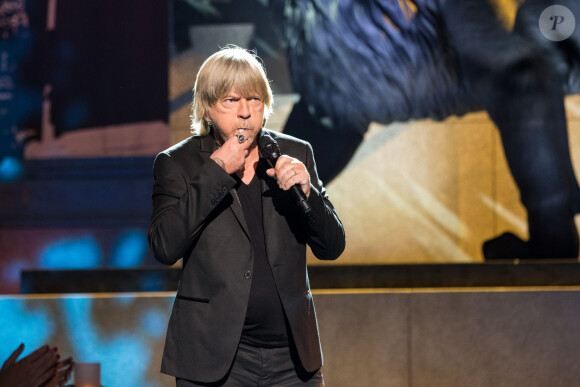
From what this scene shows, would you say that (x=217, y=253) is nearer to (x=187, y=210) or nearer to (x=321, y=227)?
(x=187, y=210)

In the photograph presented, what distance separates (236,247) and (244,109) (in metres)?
0.34

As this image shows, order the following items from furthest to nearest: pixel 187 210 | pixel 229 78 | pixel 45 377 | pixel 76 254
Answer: pixel 76 254
pixel 45 377
pixel 229 78
pixel 187 210

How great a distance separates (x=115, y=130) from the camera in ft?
13.9

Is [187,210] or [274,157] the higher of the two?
[274,157]

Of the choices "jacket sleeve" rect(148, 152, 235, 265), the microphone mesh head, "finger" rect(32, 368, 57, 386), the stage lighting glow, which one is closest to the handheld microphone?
the microphone mesh head

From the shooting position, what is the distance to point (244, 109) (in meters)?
1.65

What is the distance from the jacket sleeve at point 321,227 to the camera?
1631mm

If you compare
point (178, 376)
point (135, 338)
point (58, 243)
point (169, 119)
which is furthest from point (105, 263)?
point (178, 376)

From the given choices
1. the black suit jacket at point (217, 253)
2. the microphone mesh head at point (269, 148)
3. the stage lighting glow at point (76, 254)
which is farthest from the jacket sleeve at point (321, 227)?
the stage lighting glow at point (76, 254)

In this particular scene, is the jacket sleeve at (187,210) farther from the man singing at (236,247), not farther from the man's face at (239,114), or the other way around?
the man's face at (239,114)

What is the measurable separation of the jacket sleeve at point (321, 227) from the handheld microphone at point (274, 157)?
0.13 feet

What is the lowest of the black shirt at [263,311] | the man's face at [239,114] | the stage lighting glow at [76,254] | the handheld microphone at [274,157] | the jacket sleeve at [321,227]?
the stage lighting glow at [76,254]

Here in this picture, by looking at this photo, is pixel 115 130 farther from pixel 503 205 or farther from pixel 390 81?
pixel 503 205

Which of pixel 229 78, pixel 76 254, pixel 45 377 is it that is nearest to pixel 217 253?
pixel 229 78
